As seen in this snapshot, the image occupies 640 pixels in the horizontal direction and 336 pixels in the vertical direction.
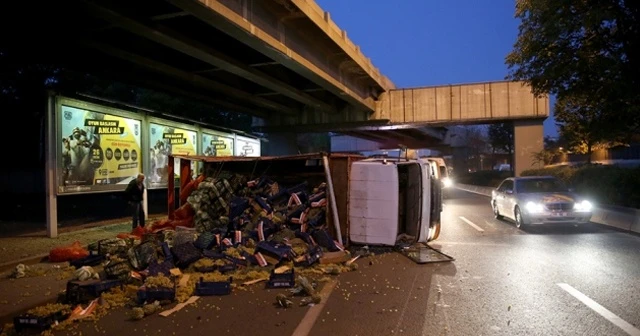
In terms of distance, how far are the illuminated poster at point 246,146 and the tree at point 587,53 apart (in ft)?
42.8

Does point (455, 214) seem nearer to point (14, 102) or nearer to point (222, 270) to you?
point (222, 270)

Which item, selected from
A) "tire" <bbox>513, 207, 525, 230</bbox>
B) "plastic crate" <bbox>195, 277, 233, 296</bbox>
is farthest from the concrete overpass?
"tire" <bbox>513, 207, 525, 230</bbox>

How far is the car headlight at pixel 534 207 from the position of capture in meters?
13.2

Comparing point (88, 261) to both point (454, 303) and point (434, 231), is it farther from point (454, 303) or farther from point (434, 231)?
point (434, 231)

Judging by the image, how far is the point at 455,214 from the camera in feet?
61.8

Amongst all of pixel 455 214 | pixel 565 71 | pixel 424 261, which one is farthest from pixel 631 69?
pixel 424 261

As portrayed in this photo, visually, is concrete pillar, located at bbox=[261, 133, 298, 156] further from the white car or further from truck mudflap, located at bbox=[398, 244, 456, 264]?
truck mudflap, located at bbox=[398, 244, 456, 264]

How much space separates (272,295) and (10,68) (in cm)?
2719

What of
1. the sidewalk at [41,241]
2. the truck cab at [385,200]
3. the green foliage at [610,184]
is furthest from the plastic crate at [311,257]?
the green foliage at [610,184]

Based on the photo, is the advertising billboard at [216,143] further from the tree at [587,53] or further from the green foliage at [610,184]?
the green foliage at [610,184]

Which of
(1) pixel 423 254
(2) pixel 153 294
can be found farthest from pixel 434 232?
(2) pixel 153 294

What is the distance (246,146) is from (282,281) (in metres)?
18.1

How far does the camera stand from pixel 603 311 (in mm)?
5977

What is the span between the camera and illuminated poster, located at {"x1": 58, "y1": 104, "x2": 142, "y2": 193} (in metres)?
12.6
